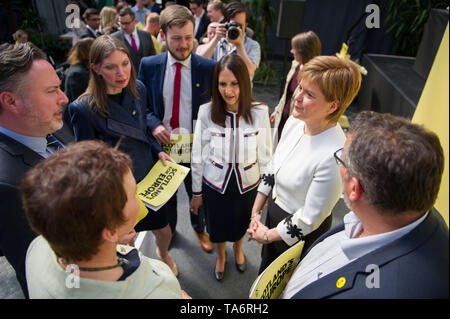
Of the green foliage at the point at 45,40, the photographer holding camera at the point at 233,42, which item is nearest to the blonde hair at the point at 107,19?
the green foliage at the point at 45,40

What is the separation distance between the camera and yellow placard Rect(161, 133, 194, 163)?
2105 mm

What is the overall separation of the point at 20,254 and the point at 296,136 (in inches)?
55.0

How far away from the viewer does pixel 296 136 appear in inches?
60.9

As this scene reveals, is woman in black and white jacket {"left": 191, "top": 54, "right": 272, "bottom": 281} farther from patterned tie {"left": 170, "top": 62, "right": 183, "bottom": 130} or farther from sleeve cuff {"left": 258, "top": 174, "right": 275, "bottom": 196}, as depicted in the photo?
patterned tie {"left": 170, "top": 62, "right": 183, "bottom": 130}

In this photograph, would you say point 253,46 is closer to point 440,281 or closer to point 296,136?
point 296,136

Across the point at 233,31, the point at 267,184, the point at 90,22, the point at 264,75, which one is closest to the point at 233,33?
the point at 233,31

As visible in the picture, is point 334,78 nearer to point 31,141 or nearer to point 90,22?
point 31,141

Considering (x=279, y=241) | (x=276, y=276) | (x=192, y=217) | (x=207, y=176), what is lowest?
(x=192, y=217)

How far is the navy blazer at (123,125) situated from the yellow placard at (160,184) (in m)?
0.06

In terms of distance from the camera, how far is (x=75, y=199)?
2.12ft

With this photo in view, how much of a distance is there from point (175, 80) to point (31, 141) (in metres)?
1.16

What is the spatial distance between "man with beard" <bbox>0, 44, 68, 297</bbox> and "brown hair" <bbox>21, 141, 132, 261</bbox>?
1.24 ft

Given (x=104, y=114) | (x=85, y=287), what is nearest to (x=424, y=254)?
(x=85, y=287)

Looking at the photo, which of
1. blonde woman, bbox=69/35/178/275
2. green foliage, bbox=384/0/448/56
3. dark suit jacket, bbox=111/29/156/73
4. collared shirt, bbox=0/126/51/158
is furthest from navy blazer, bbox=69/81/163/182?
green foliage, bbox=384/0/448/56
